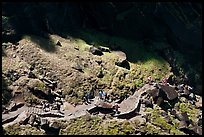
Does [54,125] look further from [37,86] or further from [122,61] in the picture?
[122,61]

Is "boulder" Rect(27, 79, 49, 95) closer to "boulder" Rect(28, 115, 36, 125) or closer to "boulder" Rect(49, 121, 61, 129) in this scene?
"boulder" Rect(28, 115, 36, 125)

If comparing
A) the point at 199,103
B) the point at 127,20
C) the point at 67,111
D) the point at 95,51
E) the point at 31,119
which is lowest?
the point at 31,119

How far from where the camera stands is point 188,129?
116 feet

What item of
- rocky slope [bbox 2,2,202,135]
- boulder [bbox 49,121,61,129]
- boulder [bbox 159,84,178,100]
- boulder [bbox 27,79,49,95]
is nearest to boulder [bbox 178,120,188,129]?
rocky slope [bbox 2,2,202,135]

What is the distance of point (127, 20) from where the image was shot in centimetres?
4350

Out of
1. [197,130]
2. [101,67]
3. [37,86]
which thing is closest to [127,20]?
[101,67]

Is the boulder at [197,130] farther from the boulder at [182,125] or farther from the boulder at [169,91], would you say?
the boulder at [169,91]

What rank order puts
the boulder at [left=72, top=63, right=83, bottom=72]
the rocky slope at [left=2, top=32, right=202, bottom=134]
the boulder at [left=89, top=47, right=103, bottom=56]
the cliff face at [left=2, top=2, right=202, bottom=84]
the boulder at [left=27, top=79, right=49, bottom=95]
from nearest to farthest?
the rocky slope at [left=2, top=32, right=202, bottom=134] < the boulder at [left=27, top=79, right=49, bottom=95] < the boulder at [left=72, top=63, right=83, bottom=72] < the cliff face at [left=2, top=2, right=202, bottom=84] < the boulder at [left=89, top=47, right=103, bottom=56]

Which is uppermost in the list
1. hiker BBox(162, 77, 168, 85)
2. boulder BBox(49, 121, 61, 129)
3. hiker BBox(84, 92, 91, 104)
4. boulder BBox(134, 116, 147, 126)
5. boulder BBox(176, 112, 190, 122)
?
hiker BBox(162, 77, 168, 85)

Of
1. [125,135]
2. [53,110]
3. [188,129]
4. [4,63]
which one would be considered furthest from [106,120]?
[4,63]

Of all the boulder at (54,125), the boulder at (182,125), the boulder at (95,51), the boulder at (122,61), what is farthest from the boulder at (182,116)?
the boulder at (54,125)

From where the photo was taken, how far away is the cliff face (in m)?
39.1

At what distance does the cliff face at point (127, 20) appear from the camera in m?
39.1

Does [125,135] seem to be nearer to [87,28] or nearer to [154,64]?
[154,64]
